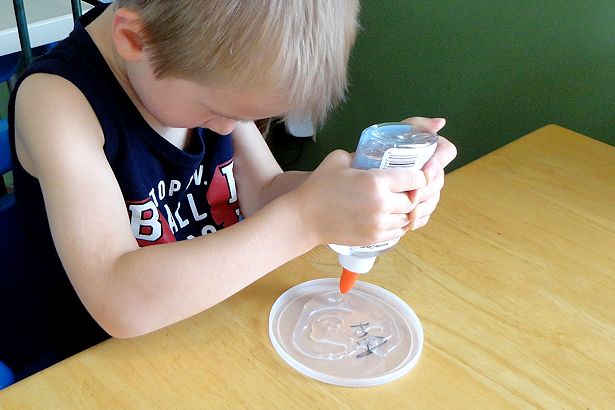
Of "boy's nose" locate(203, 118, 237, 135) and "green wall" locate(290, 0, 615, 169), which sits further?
"green wall" locate(290, 0, 615, 169)

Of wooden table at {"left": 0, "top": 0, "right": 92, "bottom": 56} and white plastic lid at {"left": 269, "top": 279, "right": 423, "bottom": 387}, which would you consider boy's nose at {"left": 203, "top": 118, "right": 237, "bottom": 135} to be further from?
wooden table at {"left": 0, "top": 0, "right": 92, "bottom": 56}

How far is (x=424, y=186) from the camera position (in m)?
0.62

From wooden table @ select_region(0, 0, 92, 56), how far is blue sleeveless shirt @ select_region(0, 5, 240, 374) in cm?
40

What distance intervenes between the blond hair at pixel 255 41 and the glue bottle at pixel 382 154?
2.8 inches

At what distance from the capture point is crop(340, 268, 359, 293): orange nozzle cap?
65 cm

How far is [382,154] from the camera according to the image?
599 millimetres

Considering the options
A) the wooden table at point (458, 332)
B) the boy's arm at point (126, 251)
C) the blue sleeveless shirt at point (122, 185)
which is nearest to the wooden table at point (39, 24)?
the blue sleeveless shirt at point (122, 185)

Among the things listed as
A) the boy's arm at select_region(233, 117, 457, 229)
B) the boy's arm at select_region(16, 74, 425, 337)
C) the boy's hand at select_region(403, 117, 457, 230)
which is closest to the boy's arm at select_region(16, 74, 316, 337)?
the boy's arm at select_region(16, 74, 425, 337)

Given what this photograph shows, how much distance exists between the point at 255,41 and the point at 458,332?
0.32m

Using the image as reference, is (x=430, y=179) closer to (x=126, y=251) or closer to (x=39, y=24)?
(x=126, y=251)

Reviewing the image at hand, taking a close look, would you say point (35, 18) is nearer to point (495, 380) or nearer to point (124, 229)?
point (124, 229)

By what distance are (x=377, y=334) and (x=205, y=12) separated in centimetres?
33

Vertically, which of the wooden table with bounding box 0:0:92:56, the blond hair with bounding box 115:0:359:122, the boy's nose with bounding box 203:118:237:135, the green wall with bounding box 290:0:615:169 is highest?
the blond hair with bounding box 115:0:359:122

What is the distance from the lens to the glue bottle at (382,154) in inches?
23.3
